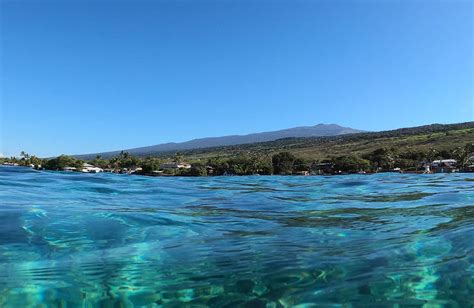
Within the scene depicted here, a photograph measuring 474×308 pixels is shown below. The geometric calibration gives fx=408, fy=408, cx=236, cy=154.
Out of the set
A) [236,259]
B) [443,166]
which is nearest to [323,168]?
[443,166]

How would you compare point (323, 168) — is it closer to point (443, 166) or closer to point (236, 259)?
point (443, 166)

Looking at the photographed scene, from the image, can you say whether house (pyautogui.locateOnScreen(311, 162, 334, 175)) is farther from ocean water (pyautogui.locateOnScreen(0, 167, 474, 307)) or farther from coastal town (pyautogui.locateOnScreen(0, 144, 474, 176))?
ocean water (pyautogui.locateOnScreen(0, 167, 474, 307))

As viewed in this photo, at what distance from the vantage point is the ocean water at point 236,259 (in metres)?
3.20

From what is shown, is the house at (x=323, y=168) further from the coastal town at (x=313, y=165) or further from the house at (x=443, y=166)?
the house at (x=443, y=166)

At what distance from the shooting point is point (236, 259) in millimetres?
4117

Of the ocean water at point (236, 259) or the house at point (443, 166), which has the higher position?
the ocean water at point (236, 259)

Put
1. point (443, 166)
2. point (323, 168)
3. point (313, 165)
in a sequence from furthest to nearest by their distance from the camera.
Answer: point (313, 165) < point (323, 168) < point (443, 166)

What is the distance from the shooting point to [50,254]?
453 centimetres

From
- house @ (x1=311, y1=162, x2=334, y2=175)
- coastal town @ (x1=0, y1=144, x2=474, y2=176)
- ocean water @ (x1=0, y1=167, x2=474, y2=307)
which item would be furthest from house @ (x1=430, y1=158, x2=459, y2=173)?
ocean water @ (x1=0, y1=167, x2=474, y2=307)

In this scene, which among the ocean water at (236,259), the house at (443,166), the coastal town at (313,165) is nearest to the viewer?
the ocean water at (236,259)

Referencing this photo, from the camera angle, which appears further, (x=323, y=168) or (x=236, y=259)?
(x=323, y=168)

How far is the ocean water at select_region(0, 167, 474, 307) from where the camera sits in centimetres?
320

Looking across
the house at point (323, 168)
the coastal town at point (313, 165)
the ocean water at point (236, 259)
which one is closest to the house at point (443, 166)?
the coastal town at point (313, 165)

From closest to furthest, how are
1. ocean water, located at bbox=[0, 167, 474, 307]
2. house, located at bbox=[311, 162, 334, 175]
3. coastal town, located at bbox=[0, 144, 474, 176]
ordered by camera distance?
ocean water, located at bbox=[0, 167, 474, 307] → coastal town, located at bbox=[0, 144, 474, 176] → house, located at bbox=[311, 162, 334, 175]
